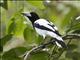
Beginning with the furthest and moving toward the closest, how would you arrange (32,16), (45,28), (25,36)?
1. (32,16)
2. (45,28)
3. (25,36)

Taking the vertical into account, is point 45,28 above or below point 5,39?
below

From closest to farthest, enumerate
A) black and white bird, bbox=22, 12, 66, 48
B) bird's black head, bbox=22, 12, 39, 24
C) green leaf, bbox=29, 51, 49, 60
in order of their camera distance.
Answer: green leaf, bbox=29, 51, 49, 60 → black and white bird, bbox=22, 12, 66, 48 → bird's black head, bbox=22, 12, 39, 24

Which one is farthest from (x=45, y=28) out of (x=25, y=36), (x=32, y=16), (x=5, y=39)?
(x=5, y=39)

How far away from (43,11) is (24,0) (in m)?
0.10

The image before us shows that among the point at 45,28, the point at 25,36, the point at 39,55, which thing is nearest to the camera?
the point at 39,55

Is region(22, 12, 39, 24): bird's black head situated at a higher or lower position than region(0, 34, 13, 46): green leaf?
lower

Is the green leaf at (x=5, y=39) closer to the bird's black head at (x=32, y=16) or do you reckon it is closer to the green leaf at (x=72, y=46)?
the green leaf at (x=72, y=46)

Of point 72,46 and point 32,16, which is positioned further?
point 32,16

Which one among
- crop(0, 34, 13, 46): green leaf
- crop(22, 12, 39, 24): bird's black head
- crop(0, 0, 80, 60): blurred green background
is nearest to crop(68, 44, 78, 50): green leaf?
crop(0, 0, 80, 60): blurred green background

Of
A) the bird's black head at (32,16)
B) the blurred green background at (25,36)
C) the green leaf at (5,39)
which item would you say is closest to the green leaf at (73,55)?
the blurred green background at (25,36)

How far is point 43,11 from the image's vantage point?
1.30 metres

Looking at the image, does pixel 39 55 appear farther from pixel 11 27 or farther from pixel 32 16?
pixel 32 16

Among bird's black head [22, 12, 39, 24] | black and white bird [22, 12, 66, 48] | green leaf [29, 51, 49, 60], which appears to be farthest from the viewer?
bird's black head [22, 12, 39, 24]

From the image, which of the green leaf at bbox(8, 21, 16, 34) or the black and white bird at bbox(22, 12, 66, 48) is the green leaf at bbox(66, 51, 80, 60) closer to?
the black and white bird at bbox(22, 12, 66, 48)
